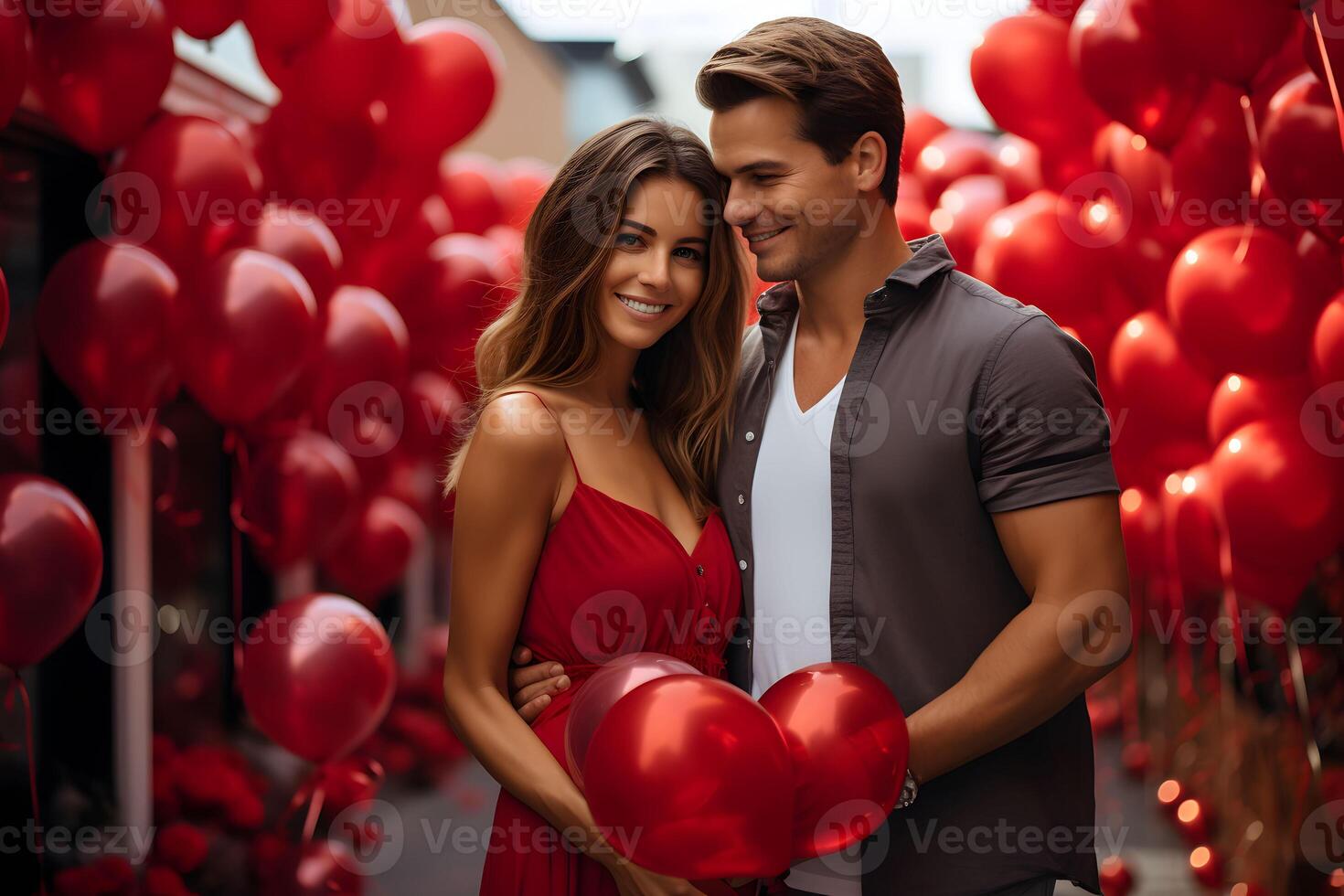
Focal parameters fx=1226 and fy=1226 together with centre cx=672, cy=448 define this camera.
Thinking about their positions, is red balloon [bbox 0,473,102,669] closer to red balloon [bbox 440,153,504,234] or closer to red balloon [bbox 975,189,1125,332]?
red balloon [bbox 975,189,1125,332]

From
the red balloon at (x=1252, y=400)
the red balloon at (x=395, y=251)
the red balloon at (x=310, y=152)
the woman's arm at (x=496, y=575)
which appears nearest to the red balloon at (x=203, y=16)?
the red balloon at (x=310, y=152)

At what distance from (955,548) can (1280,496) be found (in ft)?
3.11

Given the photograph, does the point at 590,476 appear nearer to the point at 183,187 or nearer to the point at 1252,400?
the point at 183,187

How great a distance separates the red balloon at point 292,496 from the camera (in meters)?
2.91

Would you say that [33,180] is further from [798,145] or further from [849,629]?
[849,629]

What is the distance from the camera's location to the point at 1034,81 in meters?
2.85

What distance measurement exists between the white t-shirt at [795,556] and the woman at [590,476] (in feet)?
0.20

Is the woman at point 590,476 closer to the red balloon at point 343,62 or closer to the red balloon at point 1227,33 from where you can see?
the red balloon at point 1227,33

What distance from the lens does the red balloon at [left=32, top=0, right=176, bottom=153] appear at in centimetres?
217

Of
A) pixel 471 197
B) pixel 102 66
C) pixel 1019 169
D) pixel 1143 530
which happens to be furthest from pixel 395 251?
pixel 1143 530

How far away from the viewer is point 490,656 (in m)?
1.61

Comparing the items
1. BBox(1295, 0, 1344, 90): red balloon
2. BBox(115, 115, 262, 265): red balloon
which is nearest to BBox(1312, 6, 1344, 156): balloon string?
BBox(1295, 0, 1344, 90): red balloon

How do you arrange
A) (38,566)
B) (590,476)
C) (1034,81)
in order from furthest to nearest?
(1034,81) → (38,566) → (590,476)

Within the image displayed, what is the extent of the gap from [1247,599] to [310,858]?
2129 mm
